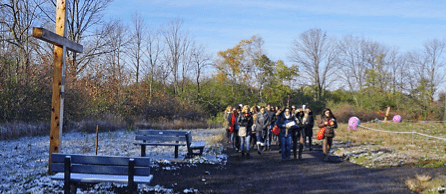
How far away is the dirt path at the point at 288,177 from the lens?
23.9 feet

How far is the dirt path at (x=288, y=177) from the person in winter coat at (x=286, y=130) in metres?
0.39

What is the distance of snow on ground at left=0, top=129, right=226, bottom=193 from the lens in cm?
643

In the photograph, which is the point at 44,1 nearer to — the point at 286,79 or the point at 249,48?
the point at 249,48

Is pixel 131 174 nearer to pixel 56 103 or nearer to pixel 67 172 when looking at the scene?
pixel 67 172

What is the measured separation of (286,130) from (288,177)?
9.01ft

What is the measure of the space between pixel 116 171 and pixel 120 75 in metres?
20.4

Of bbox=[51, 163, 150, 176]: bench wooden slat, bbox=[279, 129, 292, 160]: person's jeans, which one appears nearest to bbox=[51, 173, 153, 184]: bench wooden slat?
bbox=[51, 163, 150, 176]: bench wooden slat

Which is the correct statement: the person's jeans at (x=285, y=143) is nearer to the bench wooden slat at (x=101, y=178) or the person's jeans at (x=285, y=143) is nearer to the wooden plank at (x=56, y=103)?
the bench wooden slat at (x=101, y=178)

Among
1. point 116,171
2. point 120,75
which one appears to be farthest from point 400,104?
point 116,171

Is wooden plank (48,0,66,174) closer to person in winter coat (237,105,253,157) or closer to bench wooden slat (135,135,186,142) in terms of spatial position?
bench wooden slat (135,135,186,142)

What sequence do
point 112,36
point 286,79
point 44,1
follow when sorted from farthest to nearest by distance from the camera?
point 286,79
point 112,36
point 44,1

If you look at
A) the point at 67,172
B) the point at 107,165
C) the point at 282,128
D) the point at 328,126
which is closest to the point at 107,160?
the point at 107,165

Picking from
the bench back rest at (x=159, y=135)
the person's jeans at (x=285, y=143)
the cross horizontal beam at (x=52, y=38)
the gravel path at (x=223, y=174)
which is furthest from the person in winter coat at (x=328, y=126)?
the cross horizontal beam at (x=52, y=38)

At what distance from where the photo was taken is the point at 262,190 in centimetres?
720
